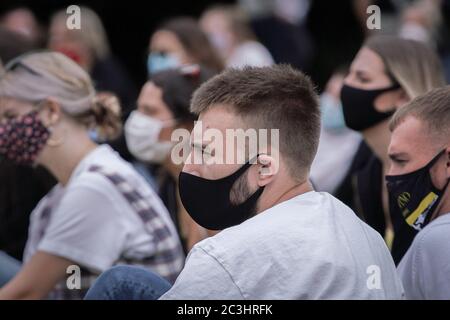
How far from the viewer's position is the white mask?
187 inches

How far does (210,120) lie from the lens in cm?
278

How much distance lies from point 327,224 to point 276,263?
0.20m

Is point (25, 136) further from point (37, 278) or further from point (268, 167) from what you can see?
point (268, 167)

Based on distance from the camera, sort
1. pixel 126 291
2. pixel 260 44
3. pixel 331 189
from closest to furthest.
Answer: pixel 126 291 → pixel 331 189 → pixel 260 44

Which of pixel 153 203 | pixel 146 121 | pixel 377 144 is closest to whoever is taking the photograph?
pixel 153 203

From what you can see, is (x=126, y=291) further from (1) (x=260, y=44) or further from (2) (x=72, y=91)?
(1) (x=260, y=44)

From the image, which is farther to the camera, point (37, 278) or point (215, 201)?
point (37, 278)

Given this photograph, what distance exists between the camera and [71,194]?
12.3ft

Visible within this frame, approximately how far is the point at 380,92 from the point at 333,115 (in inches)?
78.3

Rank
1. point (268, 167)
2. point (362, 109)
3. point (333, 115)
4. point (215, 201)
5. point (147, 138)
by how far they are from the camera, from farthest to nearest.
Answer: point (333, 115), point (147, 138), point (362, 109), point (215, 201), point (268, 167)

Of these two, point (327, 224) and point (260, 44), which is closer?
point (327, 224)

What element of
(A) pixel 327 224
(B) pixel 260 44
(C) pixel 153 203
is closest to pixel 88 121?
(C) pixel 153 203

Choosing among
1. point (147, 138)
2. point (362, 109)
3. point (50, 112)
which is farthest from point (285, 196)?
point (147, 138)

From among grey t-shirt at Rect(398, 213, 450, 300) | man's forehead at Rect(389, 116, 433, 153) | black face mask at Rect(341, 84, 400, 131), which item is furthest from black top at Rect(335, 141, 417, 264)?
grey t-shirt at Rect(398, 213, 450, 300)
